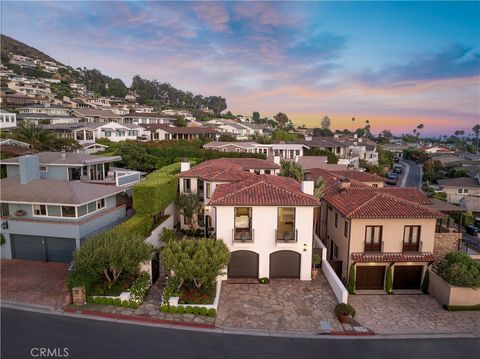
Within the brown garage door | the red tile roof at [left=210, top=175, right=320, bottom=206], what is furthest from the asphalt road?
the red tile roof at [left=210, top=175, right=320, bottom=206]

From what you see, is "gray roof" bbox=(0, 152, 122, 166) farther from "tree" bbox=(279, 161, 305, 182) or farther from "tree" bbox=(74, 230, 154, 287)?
"tree" bbox=(279, 161, 305, 182)

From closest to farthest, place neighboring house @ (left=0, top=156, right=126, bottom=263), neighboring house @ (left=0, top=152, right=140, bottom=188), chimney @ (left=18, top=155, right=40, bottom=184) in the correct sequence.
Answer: neighboring house @ (left=0, top=156, right=126, bottom=263) → chimney @ (left=18, top=155, right=40, bottom=184) → neighboring house @ (left=0, top=152, right=140, bottom=188)

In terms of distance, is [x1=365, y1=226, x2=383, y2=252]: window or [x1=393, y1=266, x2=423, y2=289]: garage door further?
[x1=393, y1=266, x2=423, y2=289]: garage door

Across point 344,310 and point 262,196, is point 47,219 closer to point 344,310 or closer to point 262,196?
point 262,196

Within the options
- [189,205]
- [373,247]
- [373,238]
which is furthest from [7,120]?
[373,247]

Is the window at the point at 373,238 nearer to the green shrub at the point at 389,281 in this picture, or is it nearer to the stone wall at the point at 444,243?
the green shrub at the point at 389,281

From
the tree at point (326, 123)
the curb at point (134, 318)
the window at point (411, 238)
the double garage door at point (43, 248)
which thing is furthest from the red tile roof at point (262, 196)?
the tree at point (326, 123)

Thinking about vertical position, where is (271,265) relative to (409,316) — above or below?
above
